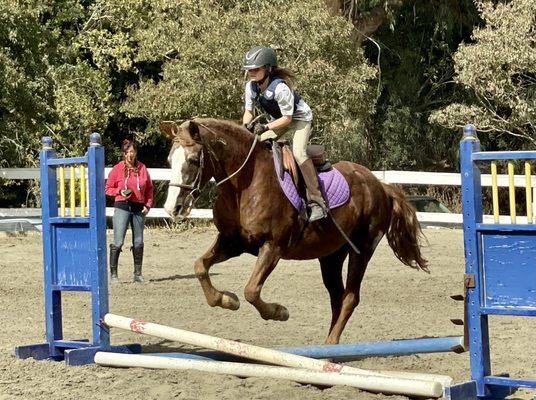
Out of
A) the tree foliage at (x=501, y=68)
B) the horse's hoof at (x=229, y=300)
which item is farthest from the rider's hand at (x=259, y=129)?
the tree foliage at (x=501, y=68)

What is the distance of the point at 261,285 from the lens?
8508 millimetres

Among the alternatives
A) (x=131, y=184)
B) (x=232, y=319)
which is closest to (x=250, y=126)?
(x=232, y=319)

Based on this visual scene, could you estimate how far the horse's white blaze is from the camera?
315 inches

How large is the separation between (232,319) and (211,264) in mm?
2756

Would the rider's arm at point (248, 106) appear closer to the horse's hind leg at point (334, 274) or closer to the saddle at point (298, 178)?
the saddle at point (298, 178)

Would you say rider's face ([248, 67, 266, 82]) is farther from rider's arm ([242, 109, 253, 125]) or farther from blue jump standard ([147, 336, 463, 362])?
blue jump standard ([147, 336, 463, 362])

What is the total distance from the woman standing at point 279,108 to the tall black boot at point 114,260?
5.58 metres

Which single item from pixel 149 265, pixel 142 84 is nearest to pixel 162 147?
pixel 142 84

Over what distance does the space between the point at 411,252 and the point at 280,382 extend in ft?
9.30

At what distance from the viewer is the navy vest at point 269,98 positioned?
28.9 ft

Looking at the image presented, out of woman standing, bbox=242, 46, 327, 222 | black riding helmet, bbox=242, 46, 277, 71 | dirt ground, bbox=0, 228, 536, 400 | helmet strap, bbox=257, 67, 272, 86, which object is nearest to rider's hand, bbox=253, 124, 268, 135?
woman standing, bbox=242, 46, 327, 222

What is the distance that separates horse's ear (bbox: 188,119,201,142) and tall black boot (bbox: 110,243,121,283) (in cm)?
617

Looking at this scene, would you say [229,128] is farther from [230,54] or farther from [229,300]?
[230,54]

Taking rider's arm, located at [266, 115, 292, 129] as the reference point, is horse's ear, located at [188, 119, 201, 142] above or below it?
below
